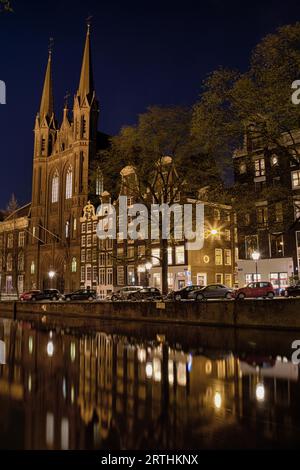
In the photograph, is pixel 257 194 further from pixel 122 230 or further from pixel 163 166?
pixel 122 230

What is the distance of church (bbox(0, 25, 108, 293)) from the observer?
7806 cm

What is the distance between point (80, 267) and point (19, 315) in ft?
96.0

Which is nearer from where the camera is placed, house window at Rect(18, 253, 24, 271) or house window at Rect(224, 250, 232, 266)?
house window at Rect(224, 250, 232, 266)

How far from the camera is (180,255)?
57.2 meters

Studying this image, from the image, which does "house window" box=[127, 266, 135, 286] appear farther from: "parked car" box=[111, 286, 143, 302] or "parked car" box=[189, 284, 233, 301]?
"parked car" box=[189, 284, 233, 301]

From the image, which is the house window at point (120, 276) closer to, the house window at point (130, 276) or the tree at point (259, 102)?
the house window at point (130, 276)

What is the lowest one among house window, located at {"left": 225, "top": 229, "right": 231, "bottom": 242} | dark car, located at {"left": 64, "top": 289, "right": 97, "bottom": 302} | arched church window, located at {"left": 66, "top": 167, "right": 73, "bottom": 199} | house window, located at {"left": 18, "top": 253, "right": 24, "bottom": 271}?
dark car, located at {"left": 64, "top": 289, "right": 97, "bottom": 302}

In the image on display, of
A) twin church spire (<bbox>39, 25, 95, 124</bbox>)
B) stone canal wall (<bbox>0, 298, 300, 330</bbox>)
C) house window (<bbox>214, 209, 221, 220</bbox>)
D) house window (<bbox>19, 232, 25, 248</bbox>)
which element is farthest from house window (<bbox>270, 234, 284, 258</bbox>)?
house window (<bbox>19, 232, 25, 248</bbox>)

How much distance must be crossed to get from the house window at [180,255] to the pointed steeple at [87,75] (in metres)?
43.8

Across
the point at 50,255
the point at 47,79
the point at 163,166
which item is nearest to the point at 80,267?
the point at 50,255

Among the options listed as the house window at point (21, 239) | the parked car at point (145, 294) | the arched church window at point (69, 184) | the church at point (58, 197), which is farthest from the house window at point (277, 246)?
the house window at point (21, 239)

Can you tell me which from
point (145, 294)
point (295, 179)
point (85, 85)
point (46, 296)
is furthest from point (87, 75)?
point (145, 294)

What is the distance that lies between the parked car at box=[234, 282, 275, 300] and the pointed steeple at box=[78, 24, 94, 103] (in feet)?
202

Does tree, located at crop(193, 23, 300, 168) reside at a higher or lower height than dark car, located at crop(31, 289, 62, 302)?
higher
